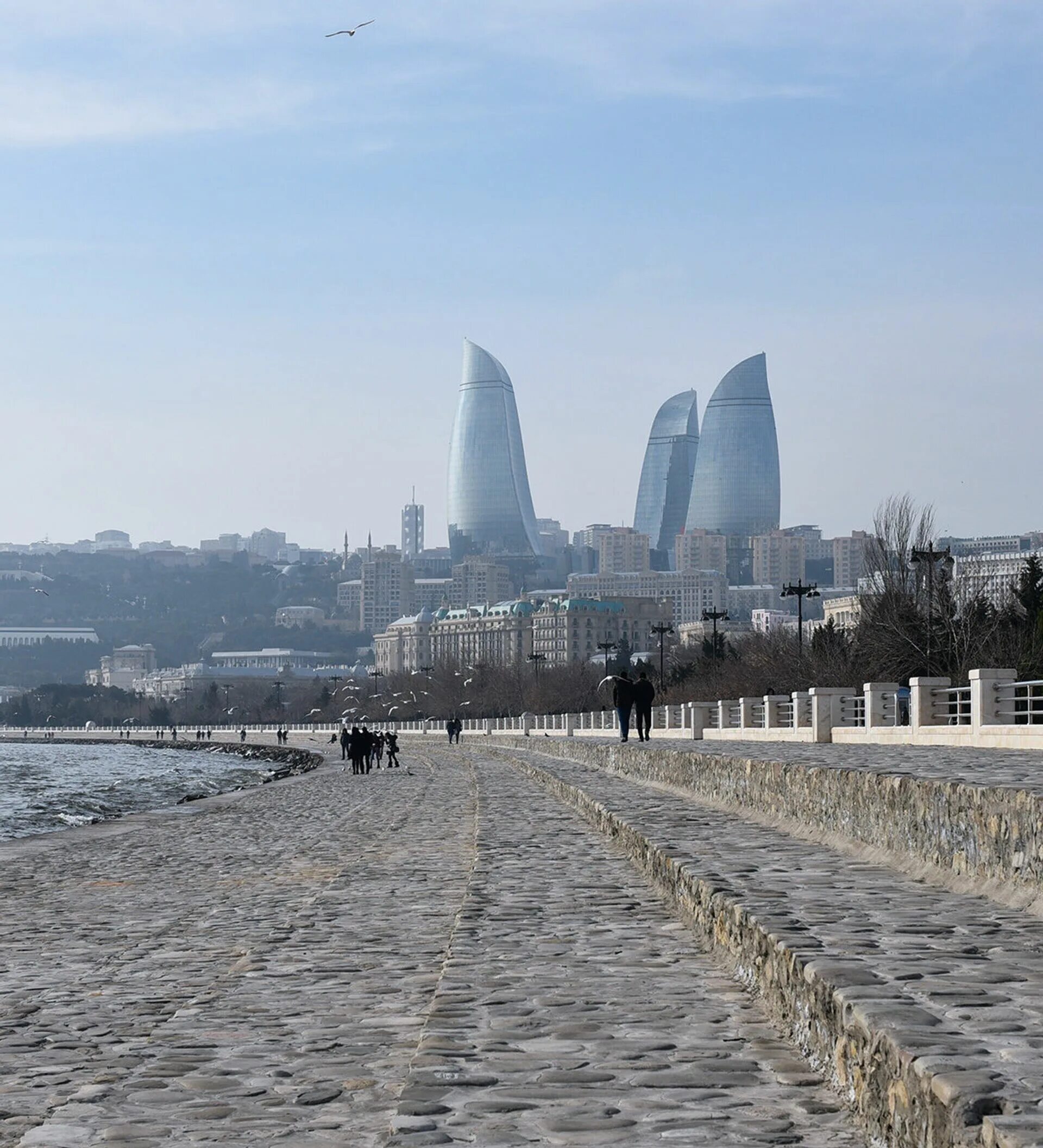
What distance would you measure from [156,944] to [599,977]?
4597 millimetres

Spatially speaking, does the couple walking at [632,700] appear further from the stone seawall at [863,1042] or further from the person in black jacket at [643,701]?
the stone seawall at [863,1042]

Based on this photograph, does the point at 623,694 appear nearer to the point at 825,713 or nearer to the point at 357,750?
the point at 825,713

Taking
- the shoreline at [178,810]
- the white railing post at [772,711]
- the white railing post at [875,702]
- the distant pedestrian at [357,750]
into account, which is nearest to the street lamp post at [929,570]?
the white railing post at [772,711]

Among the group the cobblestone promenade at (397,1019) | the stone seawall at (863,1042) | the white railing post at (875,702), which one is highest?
the white railing post at (875,702)

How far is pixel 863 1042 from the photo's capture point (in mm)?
4703

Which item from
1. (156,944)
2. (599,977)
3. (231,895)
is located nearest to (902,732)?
(231,895)

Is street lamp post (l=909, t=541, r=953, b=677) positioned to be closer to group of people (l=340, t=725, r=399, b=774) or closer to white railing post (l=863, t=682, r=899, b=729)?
white railing post (l=863, t=682, r=899, b=729)

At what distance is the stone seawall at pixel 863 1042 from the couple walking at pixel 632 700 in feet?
76.0

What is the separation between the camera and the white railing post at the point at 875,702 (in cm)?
3047

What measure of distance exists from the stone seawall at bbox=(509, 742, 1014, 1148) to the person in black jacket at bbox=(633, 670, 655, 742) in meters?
23.9

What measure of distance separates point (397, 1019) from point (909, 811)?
355 centimetres

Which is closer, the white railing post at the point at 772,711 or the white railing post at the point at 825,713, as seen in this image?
the white railing post at the point at 825,713

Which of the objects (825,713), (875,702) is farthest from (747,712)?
(875,702)

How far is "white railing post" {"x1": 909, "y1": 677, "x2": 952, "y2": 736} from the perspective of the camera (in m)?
28.1
